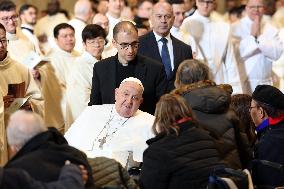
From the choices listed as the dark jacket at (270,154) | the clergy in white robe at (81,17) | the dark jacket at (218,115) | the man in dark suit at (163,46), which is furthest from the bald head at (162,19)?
the clergy in white robe at (81,17)

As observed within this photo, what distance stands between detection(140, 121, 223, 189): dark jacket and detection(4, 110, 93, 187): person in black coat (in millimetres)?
749

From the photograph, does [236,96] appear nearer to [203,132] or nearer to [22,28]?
[203,132]

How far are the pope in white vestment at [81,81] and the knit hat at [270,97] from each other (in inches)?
132

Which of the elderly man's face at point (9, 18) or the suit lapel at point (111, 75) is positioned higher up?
the elderly man's face at point (9, 18)

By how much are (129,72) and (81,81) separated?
76.5 inches

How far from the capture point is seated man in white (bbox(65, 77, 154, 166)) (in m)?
7.93

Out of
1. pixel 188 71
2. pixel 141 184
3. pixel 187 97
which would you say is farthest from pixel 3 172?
pixel 188 71

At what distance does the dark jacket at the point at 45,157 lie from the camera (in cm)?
559

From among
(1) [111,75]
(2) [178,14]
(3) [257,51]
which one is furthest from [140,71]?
(3) [257,51]

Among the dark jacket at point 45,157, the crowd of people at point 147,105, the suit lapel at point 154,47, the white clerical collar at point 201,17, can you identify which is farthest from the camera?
the white clerical collar at point 201,17

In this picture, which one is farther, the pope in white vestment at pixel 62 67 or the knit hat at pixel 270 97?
the pope in white vestment at pixel 62 67

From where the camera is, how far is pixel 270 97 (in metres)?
7.55

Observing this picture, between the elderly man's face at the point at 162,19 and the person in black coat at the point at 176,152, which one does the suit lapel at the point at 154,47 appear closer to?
the elderly man's face at the point at 162,19

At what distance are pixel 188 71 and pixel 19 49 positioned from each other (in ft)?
15.3
